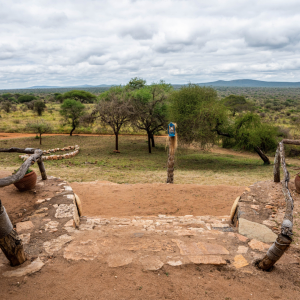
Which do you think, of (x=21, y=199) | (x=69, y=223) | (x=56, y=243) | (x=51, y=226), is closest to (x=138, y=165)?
(x=21, y=199)

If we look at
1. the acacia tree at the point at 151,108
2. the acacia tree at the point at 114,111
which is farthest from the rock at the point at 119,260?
the acacia tree at the point at 151,108

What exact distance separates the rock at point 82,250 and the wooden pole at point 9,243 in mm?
682

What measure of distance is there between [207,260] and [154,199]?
184 inches

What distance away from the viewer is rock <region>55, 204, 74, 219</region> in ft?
17.5

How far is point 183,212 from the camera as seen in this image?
7.49 meters

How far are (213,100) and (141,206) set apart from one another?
40.6ft

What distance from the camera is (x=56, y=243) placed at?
427 cm

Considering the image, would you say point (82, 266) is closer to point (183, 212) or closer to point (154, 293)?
point (154, 293)

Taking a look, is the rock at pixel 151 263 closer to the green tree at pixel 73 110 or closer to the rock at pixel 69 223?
the rock at pixel 69 223

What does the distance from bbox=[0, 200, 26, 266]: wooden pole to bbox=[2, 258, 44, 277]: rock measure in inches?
5.6

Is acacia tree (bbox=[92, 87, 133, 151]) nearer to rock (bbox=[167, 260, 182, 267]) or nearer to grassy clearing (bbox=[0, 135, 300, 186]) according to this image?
grassy clearing (bbox=[0, 135, 300, 186])

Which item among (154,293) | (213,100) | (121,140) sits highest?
(213,100)

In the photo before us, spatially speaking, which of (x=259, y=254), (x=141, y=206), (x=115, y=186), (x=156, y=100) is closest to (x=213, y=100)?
(x=156, y=100)

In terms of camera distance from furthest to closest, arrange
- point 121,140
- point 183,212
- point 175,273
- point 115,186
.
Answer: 1. point 121,140
2. point 115,186
3. point 183,212
4. point 175,273
